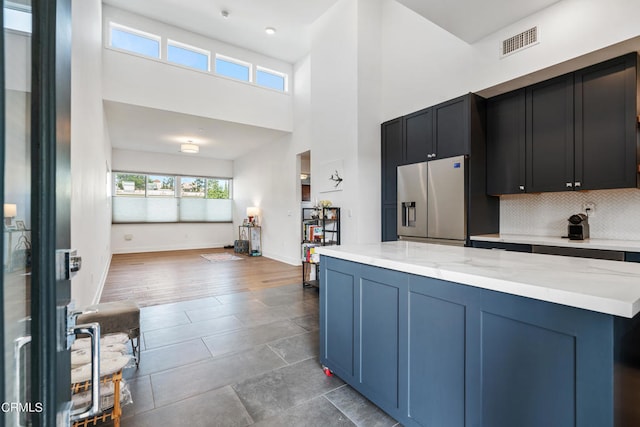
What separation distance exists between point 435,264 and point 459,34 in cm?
300

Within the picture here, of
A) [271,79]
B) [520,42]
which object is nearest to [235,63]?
[271,79]

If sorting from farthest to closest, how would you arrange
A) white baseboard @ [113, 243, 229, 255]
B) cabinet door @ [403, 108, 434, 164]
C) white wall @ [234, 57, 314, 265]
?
white baseboard @ [113, 243, 229, 255]
white wall @ [234, 57, 314, 265]
cabinet door @ [403, 108, 434, 164]

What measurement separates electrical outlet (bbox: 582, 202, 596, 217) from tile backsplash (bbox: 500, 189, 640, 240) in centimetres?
2

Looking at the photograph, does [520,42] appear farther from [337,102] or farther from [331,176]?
[331,176]

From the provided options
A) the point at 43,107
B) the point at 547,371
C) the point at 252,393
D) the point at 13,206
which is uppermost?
the point at 43,107

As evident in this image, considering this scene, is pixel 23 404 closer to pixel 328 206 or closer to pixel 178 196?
pixel 328 206

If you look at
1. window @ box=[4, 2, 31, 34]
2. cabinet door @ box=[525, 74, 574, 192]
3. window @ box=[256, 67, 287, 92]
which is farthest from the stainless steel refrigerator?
window @ box=[256, 67, 287, 92]

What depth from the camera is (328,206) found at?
4.77 metres

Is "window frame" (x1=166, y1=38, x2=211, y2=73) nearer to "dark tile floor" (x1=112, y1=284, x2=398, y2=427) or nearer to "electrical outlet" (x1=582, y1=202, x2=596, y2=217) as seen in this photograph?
"dark tile floor" (x1=112, y1=284, x2=398, y2=427)

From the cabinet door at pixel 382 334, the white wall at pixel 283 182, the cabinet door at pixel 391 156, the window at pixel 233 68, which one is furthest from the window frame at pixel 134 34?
the cabinet door at pixel 382 334

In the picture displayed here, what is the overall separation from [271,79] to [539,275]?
22.2 feet

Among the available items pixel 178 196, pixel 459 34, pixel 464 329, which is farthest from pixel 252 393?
pixel 178 196

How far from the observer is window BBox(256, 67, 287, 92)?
659 cm

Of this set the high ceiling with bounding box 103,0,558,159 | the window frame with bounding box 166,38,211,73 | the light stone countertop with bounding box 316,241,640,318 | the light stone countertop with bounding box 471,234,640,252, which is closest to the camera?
the light stone countertop with bounding box 316,241,640,318
